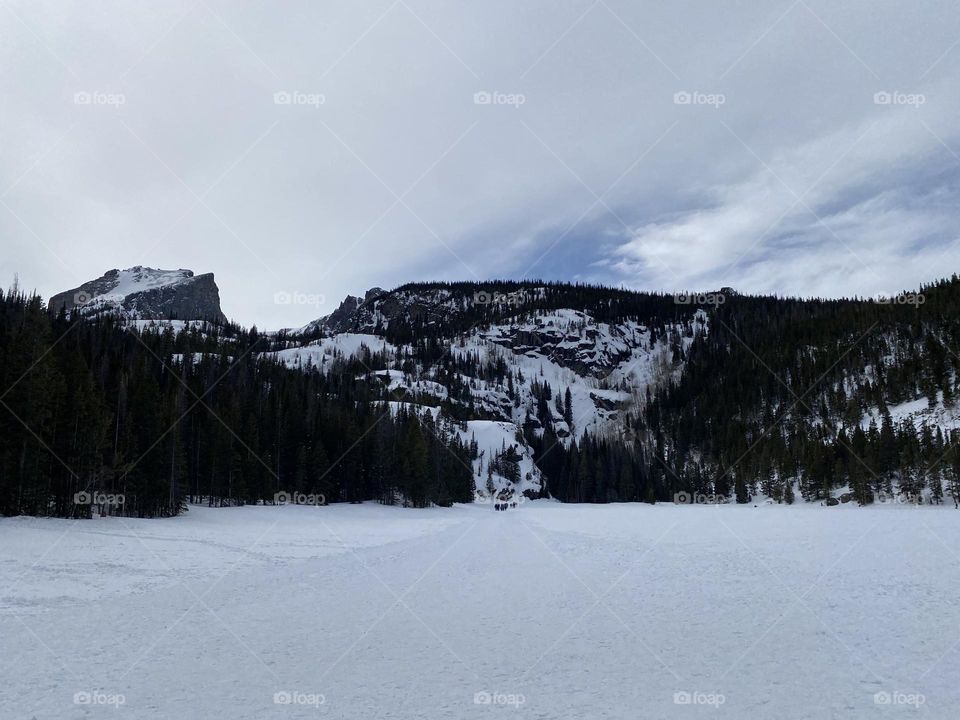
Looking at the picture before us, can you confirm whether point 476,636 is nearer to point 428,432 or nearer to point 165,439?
point 165,439

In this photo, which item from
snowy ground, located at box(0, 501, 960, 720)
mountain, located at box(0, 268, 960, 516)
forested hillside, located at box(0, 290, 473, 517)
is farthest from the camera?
mountain, located at box(0, 268, 960, 516)

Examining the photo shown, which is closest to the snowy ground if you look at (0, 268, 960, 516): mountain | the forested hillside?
the forested hillside

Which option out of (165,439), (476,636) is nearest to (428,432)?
(165,439)

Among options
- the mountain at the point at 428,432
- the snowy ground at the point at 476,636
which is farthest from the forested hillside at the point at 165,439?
the snowy ground at the point at 476,636

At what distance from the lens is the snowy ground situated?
Answer: 773 centimetres

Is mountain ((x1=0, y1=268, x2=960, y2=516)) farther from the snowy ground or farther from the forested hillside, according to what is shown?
the snowy ground

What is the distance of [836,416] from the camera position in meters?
140

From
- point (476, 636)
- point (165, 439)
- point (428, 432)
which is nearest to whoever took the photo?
point (476, 636)

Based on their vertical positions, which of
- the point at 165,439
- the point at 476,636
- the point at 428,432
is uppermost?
the point at 428,432

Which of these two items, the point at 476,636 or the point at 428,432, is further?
the point at 428,432

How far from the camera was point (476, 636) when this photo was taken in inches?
450

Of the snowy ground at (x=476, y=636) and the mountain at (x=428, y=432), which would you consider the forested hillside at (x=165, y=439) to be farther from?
the snowy ground at (x=476, y=636)

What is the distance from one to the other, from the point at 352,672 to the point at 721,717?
5.42m

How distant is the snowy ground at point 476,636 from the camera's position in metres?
7.73
